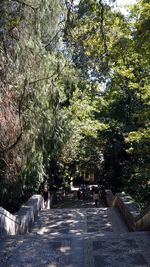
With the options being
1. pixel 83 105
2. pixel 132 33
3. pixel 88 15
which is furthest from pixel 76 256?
pixel 83 105

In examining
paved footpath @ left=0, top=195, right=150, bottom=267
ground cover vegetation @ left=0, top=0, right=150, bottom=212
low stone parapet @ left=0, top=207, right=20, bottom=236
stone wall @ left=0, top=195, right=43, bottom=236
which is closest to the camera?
paved footpath @ left=0, top=195, right=150, bottom=267

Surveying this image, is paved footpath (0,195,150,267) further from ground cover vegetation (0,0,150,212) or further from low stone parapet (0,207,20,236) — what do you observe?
ground cover vegetation (0,0,150,212)

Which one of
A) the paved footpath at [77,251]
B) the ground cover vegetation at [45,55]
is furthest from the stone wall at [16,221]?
the ground cover vegetation at [45,55]

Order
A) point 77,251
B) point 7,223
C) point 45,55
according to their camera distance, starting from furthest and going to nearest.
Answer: point 45,55 < point 7,223 < point 77,251

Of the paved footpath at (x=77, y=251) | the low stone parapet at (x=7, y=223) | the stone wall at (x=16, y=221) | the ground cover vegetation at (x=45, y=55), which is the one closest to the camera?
the paved footpath at (x=77, y=251)

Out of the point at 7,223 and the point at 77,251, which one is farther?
the point at 7,223

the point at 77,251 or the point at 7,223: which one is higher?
the point at 7,223

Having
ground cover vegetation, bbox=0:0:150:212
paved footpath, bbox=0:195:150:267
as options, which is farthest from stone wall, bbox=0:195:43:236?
ground cover vegetation, bbox=0:0:150:212

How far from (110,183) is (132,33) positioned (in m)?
17.4

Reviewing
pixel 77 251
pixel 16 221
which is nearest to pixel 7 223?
pixel 16 221

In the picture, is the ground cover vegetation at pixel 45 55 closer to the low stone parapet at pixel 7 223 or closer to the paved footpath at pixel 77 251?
the low stone parapet at pixel 7 223

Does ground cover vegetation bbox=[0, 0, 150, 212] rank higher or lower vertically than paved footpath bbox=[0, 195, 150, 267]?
higher

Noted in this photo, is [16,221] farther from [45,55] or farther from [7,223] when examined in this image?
[45,55]

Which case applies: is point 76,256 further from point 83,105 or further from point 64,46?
point 83,105
